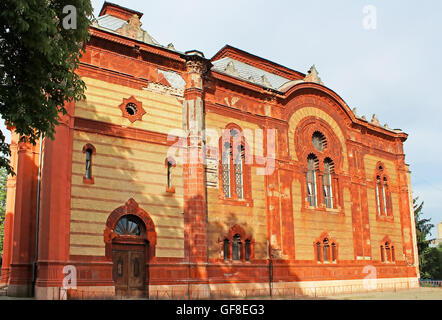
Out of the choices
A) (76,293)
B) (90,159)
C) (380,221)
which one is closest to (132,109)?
(90,159)

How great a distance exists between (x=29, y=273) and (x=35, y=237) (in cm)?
168

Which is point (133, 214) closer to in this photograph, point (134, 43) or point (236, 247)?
point (236, 247)

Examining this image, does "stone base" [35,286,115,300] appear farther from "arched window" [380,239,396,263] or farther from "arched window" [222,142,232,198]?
"arched window" [380,239,396,263]

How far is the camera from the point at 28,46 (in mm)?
12453

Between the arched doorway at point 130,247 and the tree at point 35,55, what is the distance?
7.70 meters

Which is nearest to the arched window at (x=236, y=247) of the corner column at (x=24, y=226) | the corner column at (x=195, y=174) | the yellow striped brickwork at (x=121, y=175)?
the corner column at (x=195, y=174)

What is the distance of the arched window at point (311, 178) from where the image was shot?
29234 mm

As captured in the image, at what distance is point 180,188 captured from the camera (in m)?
23.0

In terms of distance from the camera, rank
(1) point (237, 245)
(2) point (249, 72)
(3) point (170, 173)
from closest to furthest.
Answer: (3) point (170, 173)
(1) point (237, 245)
(2) point (249, 72)

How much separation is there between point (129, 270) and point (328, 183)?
1489 centimetres

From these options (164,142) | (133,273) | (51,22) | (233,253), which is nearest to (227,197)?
(233,253)

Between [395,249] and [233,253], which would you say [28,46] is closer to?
[233,253]

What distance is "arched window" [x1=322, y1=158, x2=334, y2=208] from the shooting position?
99.7 feet

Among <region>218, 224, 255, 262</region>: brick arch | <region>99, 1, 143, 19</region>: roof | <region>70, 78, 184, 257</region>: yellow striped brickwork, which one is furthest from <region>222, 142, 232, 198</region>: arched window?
<region>99, 1, 143, 19</region>: roof
